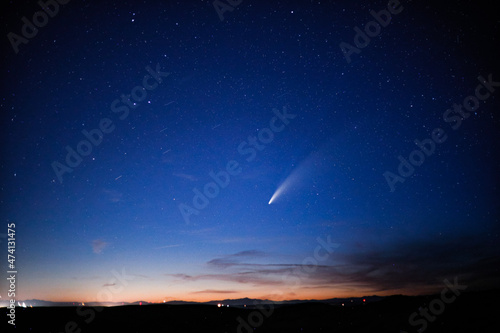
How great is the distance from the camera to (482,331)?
11.1m

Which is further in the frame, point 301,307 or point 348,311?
point 301,307

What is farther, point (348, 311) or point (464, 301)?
point (348, 311)

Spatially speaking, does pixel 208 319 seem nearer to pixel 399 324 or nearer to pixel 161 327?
pixel 161 327

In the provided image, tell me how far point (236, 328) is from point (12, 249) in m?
11.6

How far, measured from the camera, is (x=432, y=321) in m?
13.2

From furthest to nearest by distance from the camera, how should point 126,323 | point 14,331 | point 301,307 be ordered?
point 301,307, point 126,323, point 14,331

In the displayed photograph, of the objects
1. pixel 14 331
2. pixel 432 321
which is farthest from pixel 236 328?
pixel 14 331

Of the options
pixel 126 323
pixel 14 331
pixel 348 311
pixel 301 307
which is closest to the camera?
pixel 14 331

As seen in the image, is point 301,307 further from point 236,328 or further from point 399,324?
point 399,324

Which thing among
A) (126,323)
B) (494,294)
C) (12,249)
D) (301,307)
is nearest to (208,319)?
(126,323)

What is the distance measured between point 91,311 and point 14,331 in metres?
5.84

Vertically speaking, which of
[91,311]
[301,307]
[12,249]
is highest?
[12,249]

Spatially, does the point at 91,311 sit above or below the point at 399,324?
above

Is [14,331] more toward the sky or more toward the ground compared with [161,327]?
more toward the sky
